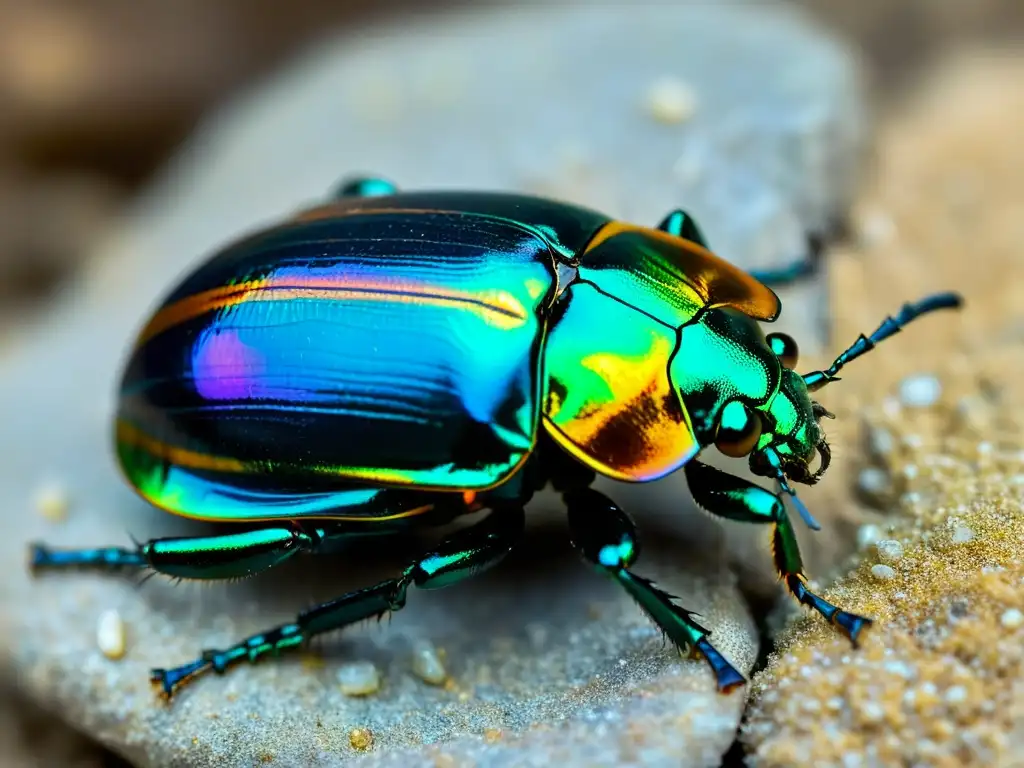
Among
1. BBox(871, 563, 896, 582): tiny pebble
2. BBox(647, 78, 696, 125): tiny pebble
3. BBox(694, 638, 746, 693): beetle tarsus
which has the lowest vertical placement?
BBox(694, 638, 746, 693): beetle tarsus

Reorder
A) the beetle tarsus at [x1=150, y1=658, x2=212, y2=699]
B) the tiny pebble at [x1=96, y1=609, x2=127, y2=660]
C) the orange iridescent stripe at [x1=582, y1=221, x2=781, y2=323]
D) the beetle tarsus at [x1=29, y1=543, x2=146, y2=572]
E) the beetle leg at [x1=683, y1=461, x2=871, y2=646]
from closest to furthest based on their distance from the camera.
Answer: the beetle leg at [x1=683, y1=461, x2=871, y2=646] → the orange iridescent stripe at [x1=582, y1=221, x2=781, y2=323] → the beetle tarsus at [x1=150, y1=658, x2=212, y2=699] → the tiny pebble at [x1=96, y1=609, x2=127, y2=660] → the beetle tarsus at [x1=29, y1=543, x2=146, y2=572]

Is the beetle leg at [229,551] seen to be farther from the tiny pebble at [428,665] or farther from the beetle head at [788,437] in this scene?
the beetle head at [788,437]

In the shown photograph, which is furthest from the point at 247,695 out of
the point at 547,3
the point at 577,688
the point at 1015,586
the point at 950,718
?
the point at 547,3

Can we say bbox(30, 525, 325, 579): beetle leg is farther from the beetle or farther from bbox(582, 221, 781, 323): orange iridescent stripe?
Answer: bbox(582, 221, 781, 323): orange iridescent stripe

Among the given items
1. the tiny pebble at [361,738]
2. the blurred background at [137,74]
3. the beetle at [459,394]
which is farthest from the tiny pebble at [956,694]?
the blurred background at [137,74]

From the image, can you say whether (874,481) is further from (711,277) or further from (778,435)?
(711,277)

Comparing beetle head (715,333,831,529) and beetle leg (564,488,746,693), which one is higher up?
beetle head (715,333,831,529)

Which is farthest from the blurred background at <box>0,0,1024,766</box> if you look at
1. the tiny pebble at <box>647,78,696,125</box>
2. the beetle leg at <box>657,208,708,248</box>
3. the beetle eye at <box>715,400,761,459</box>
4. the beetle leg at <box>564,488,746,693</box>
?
the beetle leg at <box>564,488,746,693</box>

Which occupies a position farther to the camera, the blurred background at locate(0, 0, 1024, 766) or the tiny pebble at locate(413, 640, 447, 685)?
the blurred background at locate(0, 0, 1024, 766)
